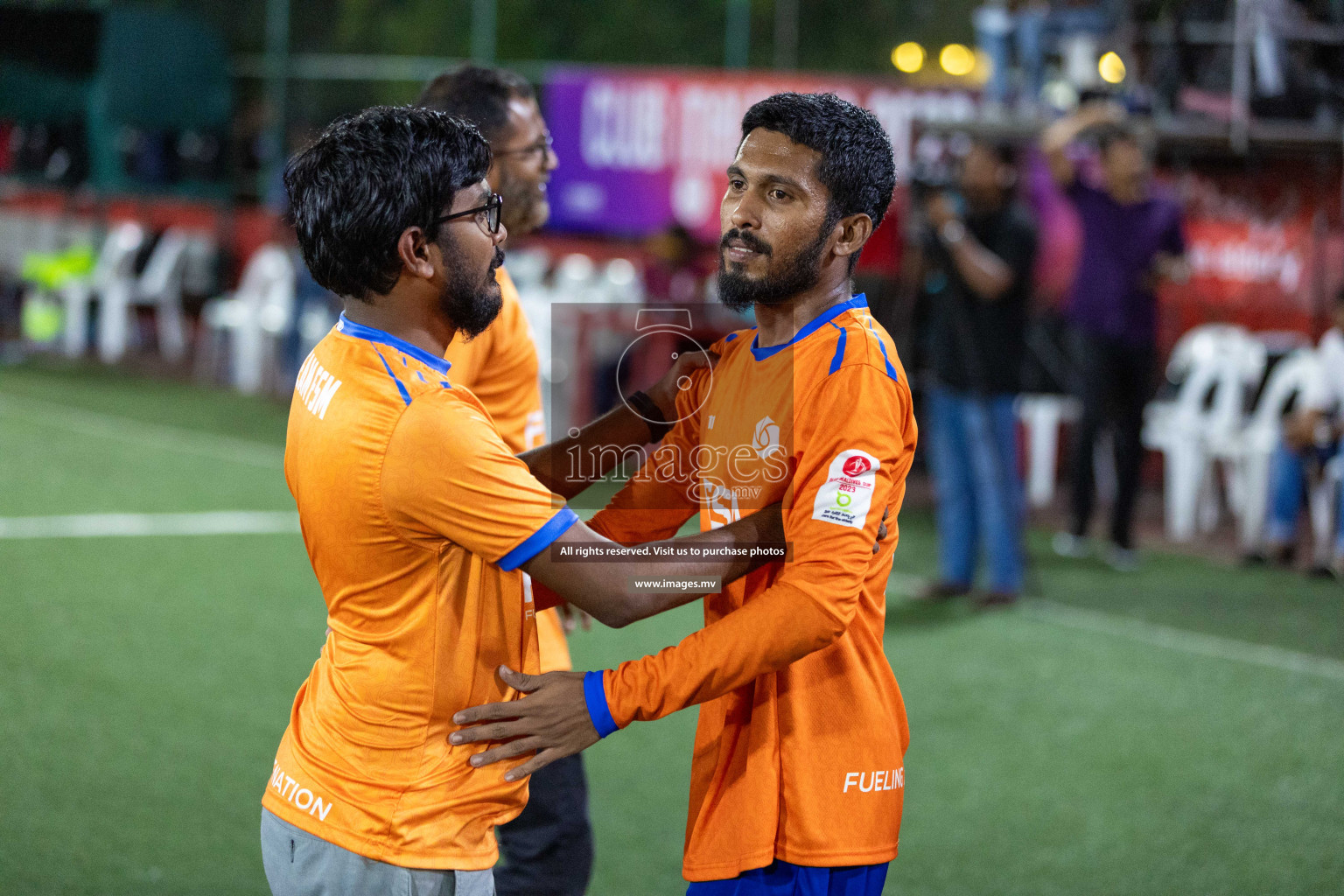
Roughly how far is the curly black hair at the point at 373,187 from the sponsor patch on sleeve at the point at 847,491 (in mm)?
685

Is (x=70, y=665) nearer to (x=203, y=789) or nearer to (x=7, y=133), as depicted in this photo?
(x=203, y=789)

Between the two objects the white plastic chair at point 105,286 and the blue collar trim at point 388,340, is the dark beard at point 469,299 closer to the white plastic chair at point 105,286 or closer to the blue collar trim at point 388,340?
the blue collar trim at point 388,340

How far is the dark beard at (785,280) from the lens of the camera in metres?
2.22

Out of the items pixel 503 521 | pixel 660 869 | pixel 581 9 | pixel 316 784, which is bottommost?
pixel 660 869

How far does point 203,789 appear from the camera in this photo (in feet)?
14.8

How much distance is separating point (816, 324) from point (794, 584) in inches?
17.4

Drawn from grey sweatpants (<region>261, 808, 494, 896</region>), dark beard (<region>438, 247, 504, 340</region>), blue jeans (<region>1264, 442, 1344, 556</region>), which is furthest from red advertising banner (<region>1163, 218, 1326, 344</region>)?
grey sweatpants (<region>261, 808, 494, 896</region>)

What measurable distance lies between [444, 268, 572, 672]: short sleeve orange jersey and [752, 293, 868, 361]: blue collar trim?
820 millimetres

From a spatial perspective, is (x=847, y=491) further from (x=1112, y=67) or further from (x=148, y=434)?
(x=148, y=434)

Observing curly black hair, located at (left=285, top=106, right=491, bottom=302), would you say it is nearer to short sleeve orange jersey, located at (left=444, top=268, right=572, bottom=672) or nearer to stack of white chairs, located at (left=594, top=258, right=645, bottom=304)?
short sleeve orange jersey, located at (left=444, top=268, right=572, bottom=672)

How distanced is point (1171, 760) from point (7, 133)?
1793 cm

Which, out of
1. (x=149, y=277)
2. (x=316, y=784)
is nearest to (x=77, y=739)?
(x=316, y=784)

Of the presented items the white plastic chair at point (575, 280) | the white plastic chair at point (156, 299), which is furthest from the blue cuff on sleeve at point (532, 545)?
the white plastic chair at point (156, 299)

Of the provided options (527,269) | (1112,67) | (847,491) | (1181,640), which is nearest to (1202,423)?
(1112,67)
